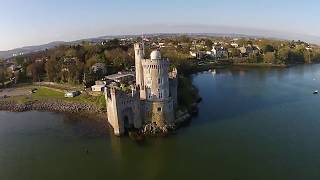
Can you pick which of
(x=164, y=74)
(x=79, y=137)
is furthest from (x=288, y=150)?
(x=79, y=137)

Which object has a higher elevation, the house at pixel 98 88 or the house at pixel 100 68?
the house at pixel 100 68

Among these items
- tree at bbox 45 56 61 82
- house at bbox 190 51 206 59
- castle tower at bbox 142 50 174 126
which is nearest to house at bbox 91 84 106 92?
tree at bbox 45 56 61 82

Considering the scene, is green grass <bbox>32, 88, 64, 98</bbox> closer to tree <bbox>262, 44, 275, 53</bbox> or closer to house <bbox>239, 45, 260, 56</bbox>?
house <bbox>239, 45, 260, 56</bbox>

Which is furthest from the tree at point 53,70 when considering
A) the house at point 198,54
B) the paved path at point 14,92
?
the house at point 198,54

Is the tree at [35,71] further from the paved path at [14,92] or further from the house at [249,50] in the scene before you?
the house at [249,50]

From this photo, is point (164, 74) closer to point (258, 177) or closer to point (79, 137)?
point (79, 137)

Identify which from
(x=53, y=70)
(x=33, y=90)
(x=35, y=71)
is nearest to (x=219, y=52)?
(x=53, y=70)
